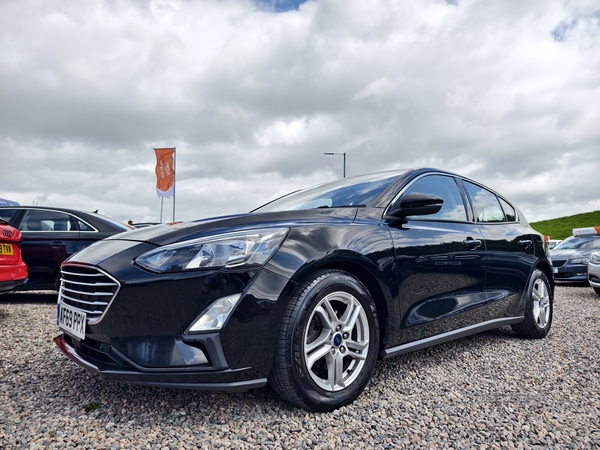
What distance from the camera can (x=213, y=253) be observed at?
2.18 metres

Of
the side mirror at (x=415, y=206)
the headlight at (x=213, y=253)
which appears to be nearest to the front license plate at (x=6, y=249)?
the headlight at (x=213, y=253)

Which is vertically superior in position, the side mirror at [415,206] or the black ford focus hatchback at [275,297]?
the side mirror at [415,206]

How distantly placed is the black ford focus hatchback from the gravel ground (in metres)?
0.21

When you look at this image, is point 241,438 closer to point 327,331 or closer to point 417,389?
point 327,331

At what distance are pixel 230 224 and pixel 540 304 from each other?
3.45m

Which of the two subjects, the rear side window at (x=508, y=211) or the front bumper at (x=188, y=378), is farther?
the rear side window at (x=508, y=211)

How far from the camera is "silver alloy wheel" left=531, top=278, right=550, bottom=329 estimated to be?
4.30 meters

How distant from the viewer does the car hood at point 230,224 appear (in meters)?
2.30

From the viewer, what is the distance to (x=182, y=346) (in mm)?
2088

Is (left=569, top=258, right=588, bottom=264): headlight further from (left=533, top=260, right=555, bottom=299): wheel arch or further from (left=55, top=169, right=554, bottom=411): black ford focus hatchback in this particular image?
(left=55, top=169, right=554, bottom=411): black ford focus hatchback

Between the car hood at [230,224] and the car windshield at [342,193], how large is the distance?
336 mm

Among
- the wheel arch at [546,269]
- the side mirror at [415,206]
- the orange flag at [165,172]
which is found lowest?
the wheel arch at [546,269]

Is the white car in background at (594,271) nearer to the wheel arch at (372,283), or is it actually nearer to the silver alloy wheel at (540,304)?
the silver alloy wheel at (540,304)

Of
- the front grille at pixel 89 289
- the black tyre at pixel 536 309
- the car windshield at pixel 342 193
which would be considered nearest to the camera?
the front grille at pixel 89 289
